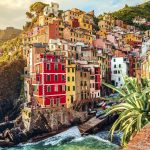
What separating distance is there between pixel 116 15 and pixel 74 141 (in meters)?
126

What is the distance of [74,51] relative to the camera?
87000mm

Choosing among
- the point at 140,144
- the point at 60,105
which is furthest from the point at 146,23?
the point at 140,144

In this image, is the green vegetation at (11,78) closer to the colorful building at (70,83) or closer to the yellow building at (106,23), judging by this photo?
the colorful building at (70,83)

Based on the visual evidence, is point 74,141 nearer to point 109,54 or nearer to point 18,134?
point 18,134

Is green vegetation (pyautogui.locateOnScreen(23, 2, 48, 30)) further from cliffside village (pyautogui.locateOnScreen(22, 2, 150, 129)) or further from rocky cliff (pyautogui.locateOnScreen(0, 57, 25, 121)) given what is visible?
rocky cliff (pyautogui.locateOnScreen(0, 57, 25, 121))

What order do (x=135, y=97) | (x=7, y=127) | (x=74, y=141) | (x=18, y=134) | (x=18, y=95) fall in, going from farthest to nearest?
(x=18, y=95), (x=7, y=127), (x=18, y=134), (x=74, y=141), (x=135, y=97)

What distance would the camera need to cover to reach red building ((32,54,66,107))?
221ft

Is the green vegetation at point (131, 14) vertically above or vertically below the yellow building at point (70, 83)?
above

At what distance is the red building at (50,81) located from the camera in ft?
221

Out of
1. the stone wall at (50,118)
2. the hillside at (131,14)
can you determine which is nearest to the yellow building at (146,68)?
the stone wall at (50,118)

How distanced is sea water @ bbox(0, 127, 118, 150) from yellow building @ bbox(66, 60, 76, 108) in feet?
35.5

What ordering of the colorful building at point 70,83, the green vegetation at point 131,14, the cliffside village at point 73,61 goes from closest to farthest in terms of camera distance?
the cliffside village at point 73,61
the colorful building at point 70,83
the green vegetation at point 131,14

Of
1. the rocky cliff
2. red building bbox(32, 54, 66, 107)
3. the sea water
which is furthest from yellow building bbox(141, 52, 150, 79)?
the rocky cliff

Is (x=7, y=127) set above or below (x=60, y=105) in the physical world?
below
